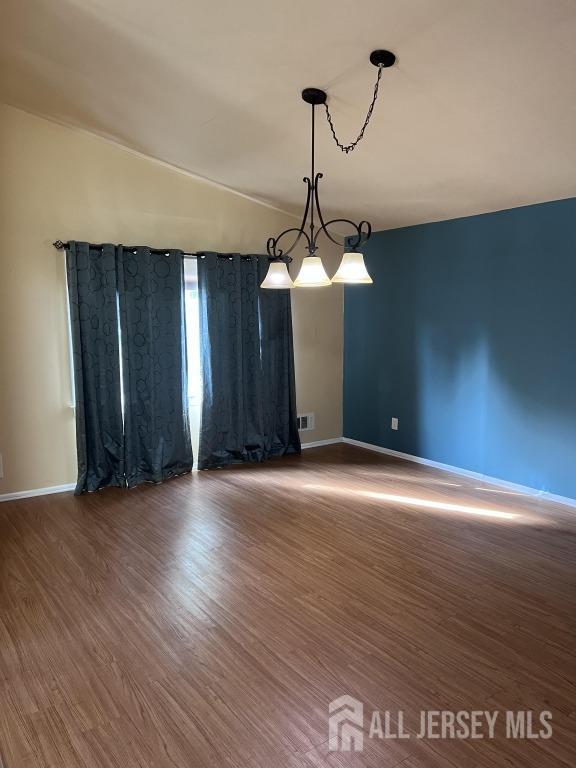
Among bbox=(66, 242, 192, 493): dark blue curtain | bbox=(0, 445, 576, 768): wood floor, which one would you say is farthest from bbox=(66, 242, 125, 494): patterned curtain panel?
bbox=(0, 445, 576, 768): wood floor

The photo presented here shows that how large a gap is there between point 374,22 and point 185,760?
3004 mm

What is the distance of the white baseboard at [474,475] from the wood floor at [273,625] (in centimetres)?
13

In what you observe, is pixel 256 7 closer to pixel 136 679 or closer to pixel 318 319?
pixel 136 679

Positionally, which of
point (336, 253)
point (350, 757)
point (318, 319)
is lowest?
point (350, 757)

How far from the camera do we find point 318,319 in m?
5.86

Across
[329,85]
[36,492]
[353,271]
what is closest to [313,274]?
[353,271]

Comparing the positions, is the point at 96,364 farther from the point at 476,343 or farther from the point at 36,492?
the point at 476,343

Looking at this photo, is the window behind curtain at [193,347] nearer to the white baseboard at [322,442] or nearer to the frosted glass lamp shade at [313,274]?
the white baseboard at [322,442]

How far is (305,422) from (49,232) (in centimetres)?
307

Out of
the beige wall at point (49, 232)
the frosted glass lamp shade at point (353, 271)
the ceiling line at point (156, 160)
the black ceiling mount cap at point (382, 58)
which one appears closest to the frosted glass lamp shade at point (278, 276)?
the frosted glass lamp shade at point (353, 271)

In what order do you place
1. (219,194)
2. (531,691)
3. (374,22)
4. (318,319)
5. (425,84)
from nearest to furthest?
(531,691), (374,22), (425,84), (219,194), (318,319)

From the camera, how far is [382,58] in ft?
8.71

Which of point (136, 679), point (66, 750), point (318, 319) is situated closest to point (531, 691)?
point (136, 679)

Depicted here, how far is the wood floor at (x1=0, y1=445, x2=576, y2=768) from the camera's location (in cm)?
193
